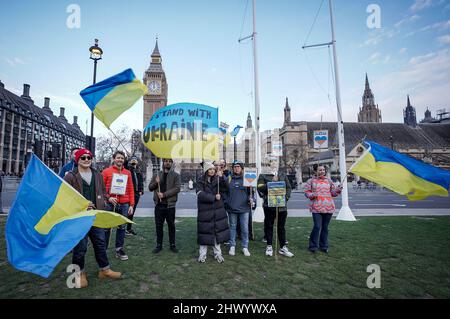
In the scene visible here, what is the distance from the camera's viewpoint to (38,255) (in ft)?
9.57

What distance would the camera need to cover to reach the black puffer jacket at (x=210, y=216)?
473 centimetres

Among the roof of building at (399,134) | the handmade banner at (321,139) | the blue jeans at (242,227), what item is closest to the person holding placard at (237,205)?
the blue jeans at (242,227)

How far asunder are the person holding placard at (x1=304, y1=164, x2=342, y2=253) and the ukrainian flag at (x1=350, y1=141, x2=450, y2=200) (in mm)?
759

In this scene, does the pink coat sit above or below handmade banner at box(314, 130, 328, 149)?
below

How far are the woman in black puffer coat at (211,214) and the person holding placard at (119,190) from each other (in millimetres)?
1543

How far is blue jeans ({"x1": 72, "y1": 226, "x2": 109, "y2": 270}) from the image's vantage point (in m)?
3.60

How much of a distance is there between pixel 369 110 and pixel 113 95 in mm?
102165

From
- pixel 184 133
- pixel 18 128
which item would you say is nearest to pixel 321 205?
pixel 184 133

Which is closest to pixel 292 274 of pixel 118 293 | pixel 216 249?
pixel 216 249

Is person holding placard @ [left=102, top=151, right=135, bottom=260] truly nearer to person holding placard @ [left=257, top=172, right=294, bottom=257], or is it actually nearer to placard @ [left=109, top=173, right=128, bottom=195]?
placard @ [left=109, top=173, right=128, bottom=195]

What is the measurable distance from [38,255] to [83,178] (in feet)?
4.18

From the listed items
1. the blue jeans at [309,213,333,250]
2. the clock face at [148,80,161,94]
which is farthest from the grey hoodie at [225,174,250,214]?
the clock face at [148,80,161,94]

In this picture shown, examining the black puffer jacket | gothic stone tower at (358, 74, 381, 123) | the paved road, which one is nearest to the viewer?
the black puffer jacket
